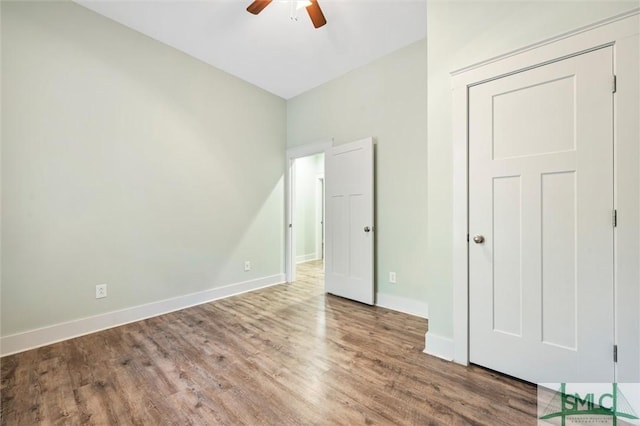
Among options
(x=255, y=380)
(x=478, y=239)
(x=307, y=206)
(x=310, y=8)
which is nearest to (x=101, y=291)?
(x=255, y=380)

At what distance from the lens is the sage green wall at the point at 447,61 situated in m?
1.67

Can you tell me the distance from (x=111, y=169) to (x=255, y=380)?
2.36 meters

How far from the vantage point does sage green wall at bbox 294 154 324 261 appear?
230 inches

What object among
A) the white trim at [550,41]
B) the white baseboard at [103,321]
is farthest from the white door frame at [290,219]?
the white trim at [550,41]

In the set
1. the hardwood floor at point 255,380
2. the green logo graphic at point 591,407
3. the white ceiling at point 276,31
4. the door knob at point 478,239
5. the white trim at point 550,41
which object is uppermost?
the white ceiling at point 276,31

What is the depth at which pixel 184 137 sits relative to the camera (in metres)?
3.04

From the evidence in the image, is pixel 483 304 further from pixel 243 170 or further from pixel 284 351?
pixel 243 170

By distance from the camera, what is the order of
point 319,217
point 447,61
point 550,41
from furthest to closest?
point 319,217, point 447,61, point 550,41

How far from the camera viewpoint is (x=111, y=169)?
2521 mm

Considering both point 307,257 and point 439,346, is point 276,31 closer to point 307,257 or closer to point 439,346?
point 439,346

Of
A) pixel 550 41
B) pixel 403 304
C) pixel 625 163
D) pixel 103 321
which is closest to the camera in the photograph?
pixel 625 163

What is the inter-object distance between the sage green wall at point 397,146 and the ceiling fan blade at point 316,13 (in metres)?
1.03

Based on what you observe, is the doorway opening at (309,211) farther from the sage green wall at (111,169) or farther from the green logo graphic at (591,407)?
the green logo graphic at (591,407)

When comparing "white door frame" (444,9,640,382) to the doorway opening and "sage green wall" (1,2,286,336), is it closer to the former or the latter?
"sage green wall" (1,2,286,336)
